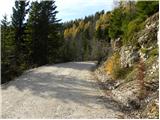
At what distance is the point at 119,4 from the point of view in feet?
180

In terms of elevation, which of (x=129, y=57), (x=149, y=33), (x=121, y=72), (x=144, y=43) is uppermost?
(x=149, y=33)

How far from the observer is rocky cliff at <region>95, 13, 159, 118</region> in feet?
47.7

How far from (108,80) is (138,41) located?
3469 mm

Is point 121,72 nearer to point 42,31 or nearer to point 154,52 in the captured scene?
point 154,52

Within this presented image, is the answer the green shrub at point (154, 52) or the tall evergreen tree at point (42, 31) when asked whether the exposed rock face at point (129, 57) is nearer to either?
the green shrub at point (154, 52)

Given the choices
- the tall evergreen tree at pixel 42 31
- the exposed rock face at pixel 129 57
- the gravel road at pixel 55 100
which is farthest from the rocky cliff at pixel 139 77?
the tall evergreen tree at pixel 42 31

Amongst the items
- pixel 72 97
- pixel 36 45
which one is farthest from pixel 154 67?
pixel 36 45

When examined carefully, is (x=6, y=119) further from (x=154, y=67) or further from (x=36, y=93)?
(x=154, y=67)

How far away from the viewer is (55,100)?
55.0ft

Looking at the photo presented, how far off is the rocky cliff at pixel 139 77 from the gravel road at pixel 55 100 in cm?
76

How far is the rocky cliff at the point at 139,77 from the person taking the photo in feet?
47.7

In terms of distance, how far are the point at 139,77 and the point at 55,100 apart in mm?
3964

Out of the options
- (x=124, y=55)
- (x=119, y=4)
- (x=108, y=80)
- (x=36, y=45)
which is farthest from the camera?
(x=119, y=4)

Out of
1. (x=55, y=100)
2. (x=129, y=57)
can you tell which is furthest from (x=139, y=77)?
(x=129, y=57)
